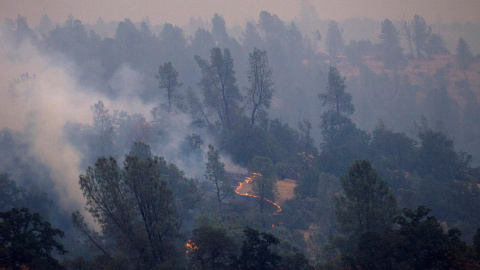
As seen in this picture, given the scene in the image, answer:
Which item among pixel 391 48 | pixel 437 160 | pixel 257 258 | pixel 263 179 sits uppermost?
pixel 391 48

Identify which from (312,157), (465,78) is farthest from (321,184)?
(465,78)

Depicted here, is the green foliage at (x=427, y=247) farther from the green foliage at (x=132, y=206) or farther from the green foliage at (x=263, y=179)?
the green foliage at (x=263, y=179)

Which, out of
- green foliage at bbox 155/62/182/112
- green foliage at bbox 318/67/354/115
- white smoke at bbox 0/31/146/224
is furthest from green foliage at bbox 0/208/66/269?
green foliage at bbox 318/67/354/115

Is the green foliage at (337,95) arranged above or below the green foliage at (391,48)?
below

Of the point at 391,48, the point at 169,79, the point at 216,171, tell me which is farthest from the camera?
the point at 391,48

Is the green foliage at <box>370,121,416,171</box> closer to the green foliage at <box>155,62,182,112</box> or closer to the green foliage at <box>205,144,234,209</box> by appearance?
the green foliage at <box>205,144,234,209</box>

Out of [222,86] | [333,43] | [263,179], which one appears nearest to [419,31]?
[333,43]

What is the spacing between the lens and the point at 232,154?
4219 centimetres

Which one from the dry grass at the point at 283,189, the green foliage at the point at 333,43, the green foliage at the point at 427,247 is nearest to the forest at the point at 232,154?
the green foliage at the point at 427,247

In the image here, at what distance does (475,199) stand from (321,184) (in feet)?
43.4

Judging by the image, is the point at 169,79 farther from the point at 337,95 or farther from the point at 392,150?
the point at 392,150

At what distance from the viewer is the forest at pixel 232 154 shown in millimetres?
18531

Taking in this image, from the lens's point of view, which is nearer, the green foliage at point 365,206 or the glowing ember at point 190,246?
the glowing ember at point 190,246

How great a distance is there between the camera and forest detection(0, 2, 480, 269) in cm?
1853
